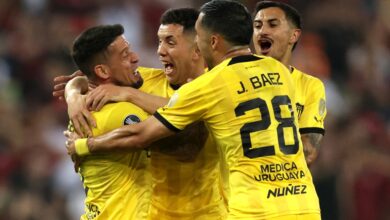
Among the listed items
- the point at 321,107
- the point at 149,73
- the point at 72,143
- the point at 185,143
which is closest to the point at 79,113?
the point at 72,143

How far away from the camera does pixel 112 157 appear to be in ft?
19.7

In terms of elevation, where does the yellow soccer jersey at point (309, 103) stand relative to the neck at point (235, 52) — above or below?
below

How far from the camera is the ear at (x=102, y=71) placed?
6.18 metres

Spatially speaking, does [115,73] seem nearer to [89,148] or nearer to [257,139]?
[89,148]

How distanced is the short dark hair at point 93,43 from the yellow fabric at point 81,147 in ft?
1.58

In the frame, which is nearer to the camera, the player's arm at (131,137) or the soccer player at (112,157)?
the player's arm at (131,137)

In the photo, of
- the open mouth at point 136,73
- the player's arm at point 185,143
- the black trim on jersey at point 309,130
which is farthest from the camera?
the black trim on jersey at point 309,130

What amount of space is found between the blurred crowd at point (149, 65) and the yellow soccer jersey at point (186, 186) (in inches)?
175

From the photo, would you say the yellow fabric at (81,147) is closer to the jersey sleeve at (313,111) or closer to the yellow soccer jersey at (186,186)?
the yellow soccer jersey at (186,186)

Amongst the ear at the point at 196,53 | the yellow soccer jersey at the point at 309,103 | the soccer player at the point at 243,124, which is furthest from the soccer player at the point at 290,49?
the soccer player at the point at 243,124

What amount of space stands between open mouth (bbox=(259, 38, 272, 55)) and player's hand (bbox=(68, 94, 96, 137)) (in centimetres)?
145

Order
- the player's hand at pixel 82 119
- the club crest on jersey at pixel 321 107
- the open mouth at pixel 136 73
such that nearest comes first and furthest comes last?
the player's hand at pixel 82 119
the open mouth at pixel 136 73
the club crest on jersey at pixel 321 107

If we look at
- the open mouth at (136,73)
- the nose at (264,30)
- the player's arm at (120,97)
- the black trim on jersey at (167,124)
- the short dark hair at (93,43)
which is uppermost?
the nose at (264,30)

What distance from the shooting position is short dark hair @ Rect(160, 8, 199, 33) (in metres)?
6.53
